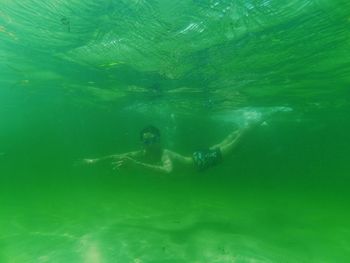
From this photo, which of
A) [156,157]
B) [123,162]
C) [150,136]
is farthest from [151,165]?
[123,162]

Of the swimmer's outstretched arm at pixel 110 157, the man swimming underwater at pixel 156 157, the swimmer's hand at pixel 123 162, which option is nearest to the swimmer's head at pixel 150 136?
the man swimming underwater at pixel 156 157

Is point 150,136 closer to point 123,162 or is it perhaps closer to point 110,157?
point 123,162

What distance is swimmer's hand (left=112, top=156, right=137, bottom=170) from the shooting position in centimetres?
1177

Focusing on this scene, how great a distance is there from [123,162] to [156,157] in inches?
66.4

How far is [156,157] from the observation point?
1341 cm

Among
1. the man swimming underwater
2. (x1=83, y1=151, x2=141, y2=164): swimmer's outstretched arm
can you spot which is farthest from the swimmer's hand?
(x1=83, y1=151, x2=141, y2=164): swimmer's outstretched arm

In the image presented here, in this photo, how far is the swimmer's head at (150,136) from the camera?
12.7 meters

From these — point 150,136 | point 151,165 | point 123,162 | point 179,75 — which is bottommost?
point 151,165

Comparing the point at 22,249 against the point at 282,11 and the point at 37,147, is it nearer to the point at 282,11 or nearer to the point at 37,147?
the point at 282,11

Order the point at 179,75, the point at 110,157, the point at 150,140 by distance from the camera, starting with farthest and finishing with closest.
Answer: the point at 179,75
the point at 150,140
the point at 110,157

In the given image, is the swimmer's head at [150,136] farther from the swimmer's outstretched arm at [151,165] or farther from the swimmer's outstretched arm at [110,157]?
the swimmer's outstretched arm at [151,165]

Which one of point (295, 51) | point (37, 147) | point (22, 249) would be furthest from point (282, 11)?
point (37, 147)

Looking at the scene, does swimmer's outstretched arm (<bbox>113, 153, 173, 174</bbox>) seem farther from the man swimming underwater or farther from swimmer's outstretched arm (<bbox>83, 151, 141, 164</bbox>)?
swimmer's outstretched arm (<bbox>83, 151, 141, 164</bbox>)

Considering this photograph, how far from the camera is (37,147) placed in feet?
297
